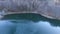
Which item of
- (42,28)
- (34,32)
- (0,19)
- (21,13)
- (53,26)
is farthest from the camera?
(21,13)

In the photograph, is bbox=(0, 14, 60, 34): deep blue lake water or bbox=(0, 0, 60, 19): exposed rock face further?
bbox=(0, 0, 60, 19): exposed rock face

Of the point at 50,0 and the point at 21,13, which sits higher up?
the point at 50,0

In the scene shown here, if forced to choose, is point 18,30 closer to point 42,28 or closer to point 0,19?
point 42,28

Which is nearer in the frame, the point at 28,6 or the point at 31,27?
the point at 31,27

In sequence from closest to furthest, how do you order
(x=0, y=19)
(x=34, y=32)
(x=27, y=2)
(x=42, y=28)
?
(x=34, y=32)
(x=42, y=28)
(x=0, y=19)
(x=27, y=2)

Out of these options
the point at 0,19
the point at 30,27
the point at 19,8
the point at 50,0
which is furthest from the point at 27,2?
the point at 30,27

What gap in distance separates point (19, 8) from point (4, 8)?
5.28ft

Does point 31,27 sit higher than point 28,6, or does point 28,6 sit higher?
point 28,6

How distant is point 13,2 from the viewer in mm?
13500

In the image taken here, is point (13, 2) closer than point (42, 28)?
No

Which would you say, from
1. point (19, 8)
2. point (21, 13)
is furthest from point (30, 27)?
point (19, 8)

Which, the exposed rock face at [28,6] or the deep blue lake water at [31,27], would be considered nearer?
the deep blue lake water at [31,27]

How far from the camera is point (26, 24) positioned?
9.66 meters

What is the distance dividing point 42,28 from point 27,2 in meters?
5.26
